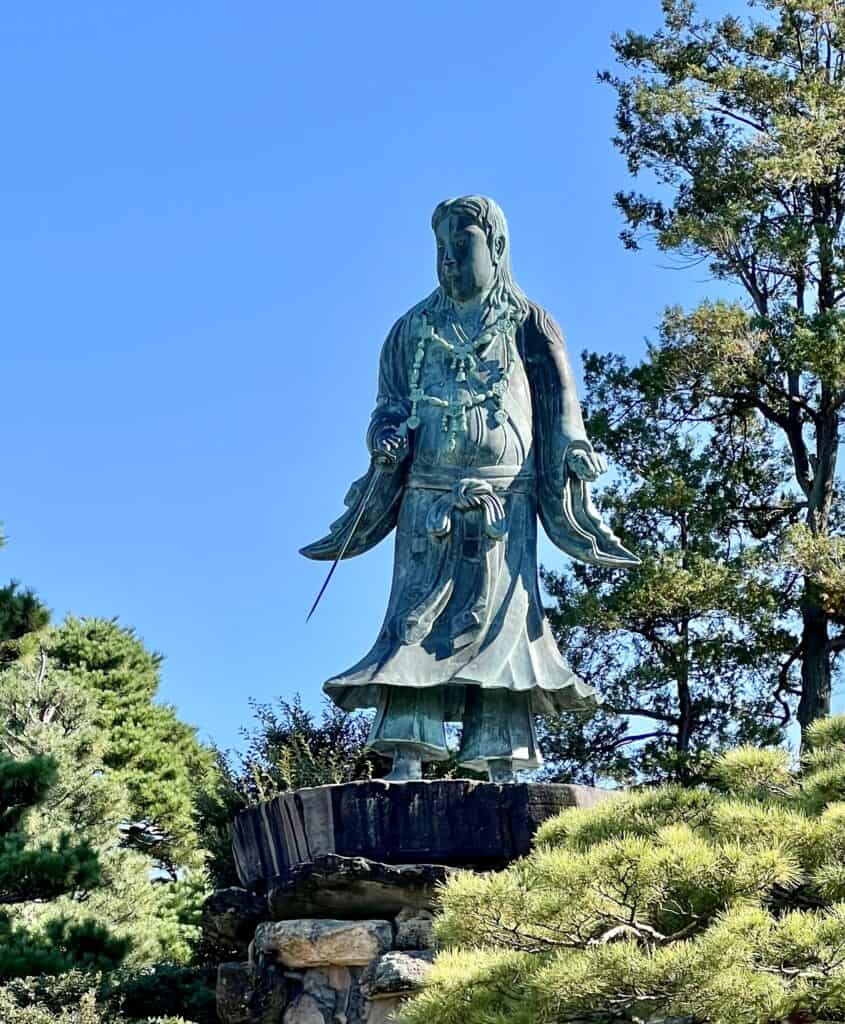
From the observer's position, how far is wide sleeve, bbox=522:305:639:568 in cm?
862

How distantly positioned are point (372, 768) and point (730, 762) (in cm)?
570

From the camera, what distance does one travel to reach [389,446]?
859 centimetres

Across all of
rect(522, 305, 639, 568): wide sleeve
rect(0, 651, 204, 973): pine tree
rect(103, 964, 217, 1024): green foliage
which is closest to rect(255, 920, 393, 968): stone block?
rect(103, 964, 217, 1024): green foliage

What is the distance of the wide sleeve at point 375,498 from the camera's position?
8.74 meters

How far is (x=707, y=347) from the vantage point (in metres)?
14.7

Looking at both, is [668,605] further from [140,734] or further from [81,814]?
[140,734]

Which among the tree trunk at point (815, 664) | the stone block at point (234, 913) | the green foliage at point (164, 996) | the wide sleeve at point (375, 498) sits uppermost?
the wide sleeve at point (375, 498)

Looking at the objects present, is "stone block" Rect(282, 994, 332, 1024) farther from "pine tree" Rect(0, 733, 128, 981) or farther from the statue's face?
the statue's face

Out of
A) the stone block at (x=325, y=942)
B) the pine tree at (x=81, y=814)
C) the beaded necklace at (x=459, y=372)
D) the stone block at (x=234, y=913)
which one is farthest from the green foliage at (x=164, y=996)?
the beaded necklace at (x=459, y=372)

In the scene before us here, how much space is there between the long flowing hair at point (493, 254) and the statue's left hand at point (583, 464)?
73cm

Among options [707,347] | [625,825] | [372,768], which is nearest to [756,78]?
[707,347]

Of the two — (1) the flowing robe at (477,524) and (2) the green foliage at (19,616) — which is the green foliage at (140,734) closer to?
(2) the green foliage at (19,616)

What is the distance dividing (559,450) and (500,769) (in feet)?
4.97

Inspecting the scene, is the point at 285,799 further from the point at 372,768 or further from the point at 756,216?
the point at 756,216
